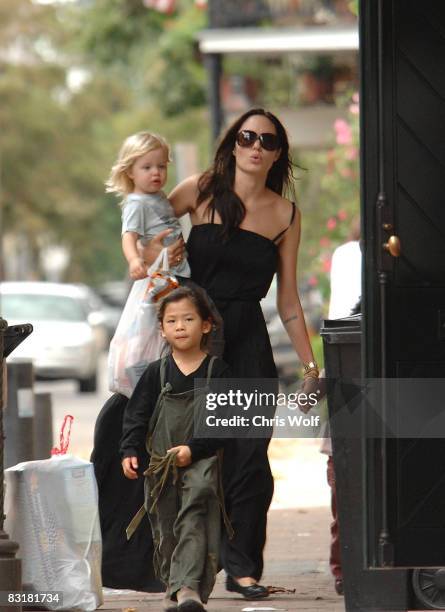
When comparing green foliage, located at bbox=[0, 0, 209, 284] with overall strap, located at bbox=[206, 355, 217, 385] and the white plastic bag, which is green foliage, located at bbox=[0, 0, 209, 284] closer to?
the white plastic bag

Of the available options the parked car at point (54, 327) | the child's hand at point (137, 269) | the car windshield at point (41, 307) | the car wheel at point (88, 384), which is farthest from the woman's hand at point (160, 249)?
the car wheel at point (88, 384)

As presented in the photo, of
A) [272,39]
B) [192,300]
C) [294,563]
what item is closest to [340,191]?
[272,39]

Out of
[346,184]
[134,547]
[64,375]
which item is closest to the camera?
[134,547]

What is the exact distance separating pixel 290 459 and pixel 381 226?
28.4ft

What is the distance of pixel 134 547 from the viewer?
275 inches

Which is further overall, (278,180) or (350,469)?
(278,180)

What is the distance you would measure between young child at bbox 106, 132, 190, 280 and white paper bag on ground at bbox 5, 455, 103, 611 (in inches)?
38.2

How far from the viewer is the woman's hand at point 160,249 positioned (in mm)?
6785

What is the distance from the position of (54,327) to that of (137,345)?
19.3m

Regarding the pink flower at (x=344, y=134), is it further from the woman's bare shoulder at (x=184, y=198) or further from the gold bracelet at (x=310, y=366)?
the gold bracelet at (x=310, y=366)

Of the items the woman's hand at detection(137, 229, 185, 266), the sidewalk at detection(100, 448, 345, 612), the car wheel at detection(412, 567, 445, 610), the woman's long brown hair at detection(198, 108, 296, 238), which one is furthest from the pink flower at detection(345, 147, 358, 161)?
the car wheel at detection(412, 567, 445, 610)

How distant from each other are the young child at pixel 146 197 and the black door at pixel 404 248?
4.76 feet

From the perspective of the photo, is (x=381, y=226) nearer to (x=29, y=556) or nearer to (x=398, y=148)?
(x=398, y=148)

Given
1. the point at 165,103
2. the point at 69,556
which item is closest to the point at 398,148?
the point at 69,556
